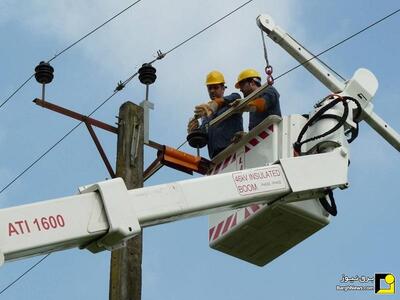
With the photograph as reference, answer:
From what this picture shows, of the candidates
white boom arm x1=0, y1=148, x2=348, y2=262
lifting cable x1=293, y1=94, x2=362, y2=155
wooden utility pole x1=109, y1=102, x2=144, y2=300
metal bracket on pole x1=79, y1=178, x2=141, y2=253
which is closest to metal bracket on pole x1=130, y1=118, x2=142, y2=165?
wooden utility pole x1=109, y1=102, x2=144, y2=300

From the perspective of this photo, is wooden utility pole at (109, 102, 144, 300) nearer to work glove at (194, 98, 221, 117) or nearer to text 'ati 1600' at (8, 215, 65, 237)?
work glove at (194, 98, 221, 117)

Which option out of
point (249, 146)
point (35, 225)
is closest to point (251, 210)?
point (249, 146)

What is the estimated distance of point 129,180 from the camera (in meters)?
10.1

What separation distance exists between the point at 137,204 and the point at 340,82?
11.0 feet

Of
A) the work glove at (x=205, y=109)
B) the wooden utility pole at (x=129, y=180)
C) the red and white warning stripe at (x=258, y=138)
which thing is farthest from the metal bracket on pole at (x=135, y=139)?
the red and white warning stripe at (x=258, y=138)

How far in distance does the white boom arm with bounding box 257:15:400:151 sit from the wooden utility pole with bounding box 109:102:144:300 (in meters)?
1.49

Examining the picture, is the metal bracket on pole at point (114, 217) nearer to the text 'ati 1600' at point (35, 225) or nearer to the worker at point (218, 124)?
the text 'ati 1600' at point (35, 225)

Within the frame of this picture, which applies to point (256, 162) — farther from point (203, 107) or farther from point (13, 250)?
point (13, 250)

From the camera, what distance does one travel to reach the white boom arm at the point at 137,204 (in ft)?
25.3

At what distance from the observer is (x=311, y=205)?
32.8 feet

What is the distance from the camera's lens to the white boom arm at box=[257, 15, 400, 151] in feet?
35.1

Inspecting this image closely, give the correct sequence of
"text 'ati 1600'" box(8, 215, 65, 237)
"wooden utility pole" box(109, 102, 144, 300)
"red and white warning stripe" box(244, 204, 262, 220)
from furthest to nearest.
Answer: "red and white warning stripe" box(244, 204, 262, 220)
"wooden utility pole" box(109, 102, 144, 300)
"text 'ati 1600'" box(8, 215, 65, 237)

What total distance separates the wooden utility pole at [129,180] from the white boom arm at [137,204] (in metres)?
1.25

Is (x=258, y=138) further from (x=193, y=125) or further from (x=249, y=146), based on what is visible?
(x=193, y=125)
